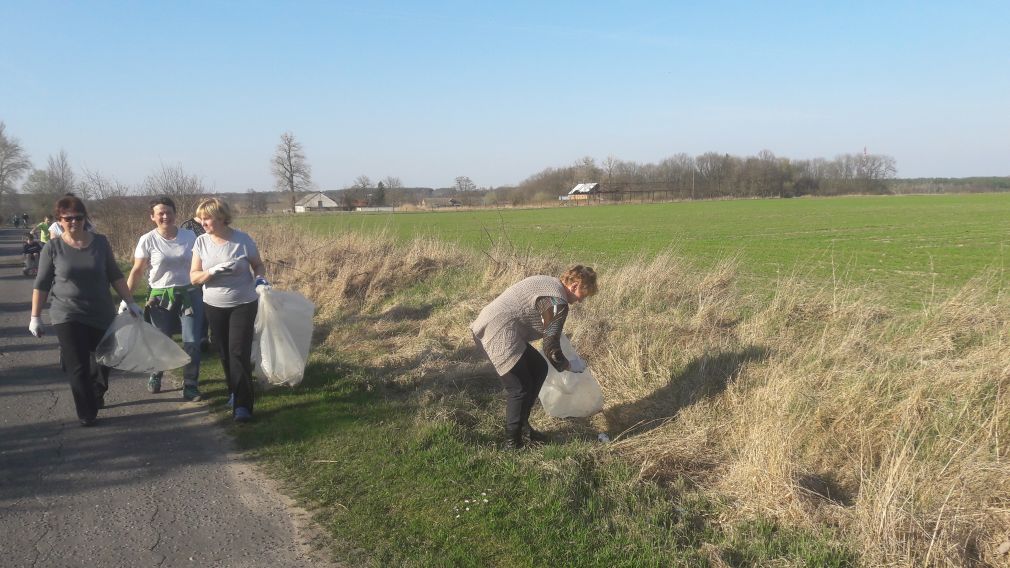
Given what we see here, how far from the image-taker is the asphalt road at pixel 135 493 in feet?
11.3

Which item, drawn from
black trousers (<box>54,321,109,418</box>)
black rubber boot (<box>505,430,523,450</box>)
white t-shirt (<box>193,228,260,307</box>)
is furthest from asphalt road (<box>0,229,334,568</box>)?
black rubber boot (<box>505,430,523,450</box>)

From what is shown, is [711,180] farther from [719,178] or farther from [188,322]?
[188,322]

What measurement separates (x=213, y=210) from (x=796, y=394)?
457 cm

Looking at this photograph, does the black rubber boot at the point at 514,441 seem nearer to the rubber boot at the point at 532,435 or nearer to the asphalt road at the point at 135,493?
the rubber boot at the point at 532,435

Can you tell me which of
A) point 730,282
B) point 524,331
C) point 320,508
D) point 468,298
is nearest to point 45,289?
point 320,508

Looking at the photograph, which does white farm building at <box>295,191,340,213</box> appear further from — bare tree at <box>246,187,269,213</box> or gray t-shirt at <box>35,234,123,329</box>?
gray t-shirt at <box>35,234,123,329</box>

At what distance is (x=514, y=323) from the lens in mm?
4641

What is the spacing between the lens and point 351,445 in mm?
4910

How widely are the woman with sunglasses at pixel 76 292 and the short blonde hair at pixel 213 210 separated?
0.92m

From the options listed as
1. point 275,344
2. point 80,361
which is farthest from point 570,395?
point 80,361

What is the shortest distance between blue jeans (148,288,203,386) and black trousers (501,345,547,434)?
10.6ft

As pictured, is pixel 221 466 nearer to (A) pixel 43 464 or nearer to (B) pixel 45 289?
(A) pixel 43 464

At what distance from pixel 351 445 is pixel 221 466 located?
88 cm

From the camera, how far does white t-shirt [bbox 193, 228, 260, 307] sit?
17.7ft
